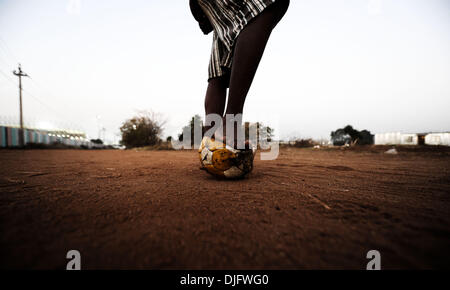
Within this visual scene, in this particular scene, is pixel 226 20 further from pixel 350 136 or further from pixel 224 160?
pixel 350 136

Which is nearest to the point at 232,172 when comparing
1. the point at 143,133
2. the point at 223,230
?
the point at 223,230

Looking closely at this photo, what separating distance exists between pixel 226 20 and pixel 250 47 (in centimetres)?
33

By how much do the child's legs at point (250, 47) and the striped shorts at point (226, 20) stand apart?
45mm

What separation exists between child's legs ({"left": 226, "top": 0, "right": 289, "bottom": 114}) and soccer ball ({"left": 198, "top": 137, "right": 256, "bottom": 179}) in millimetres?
287

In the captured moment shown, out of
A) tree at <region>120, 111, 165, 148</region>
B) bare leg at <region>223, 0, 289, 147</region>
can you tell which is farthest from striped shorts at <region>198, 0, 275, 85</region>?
tree at <region>120, 111, 165, 148</region>

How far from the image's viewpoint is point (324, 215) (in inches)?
20.1

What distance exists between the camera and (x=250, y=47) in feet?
3.08

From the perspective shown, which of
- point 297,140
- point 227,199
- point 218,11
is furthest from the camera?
point 297,140

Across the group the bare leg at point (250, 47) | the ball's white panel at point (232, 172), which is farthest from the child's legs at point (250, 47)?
the ball's white panel at point (232, 172)

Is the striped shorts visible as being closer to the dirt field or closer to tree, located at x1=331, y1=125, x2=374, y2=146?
the dirt field

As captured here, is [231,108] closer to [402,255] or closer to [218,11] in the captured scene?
[218,11]

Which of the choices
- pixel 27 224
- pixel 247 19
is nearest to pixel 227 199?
pixel 27 224

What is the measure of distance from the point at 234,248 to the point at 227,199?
0.31 meters
